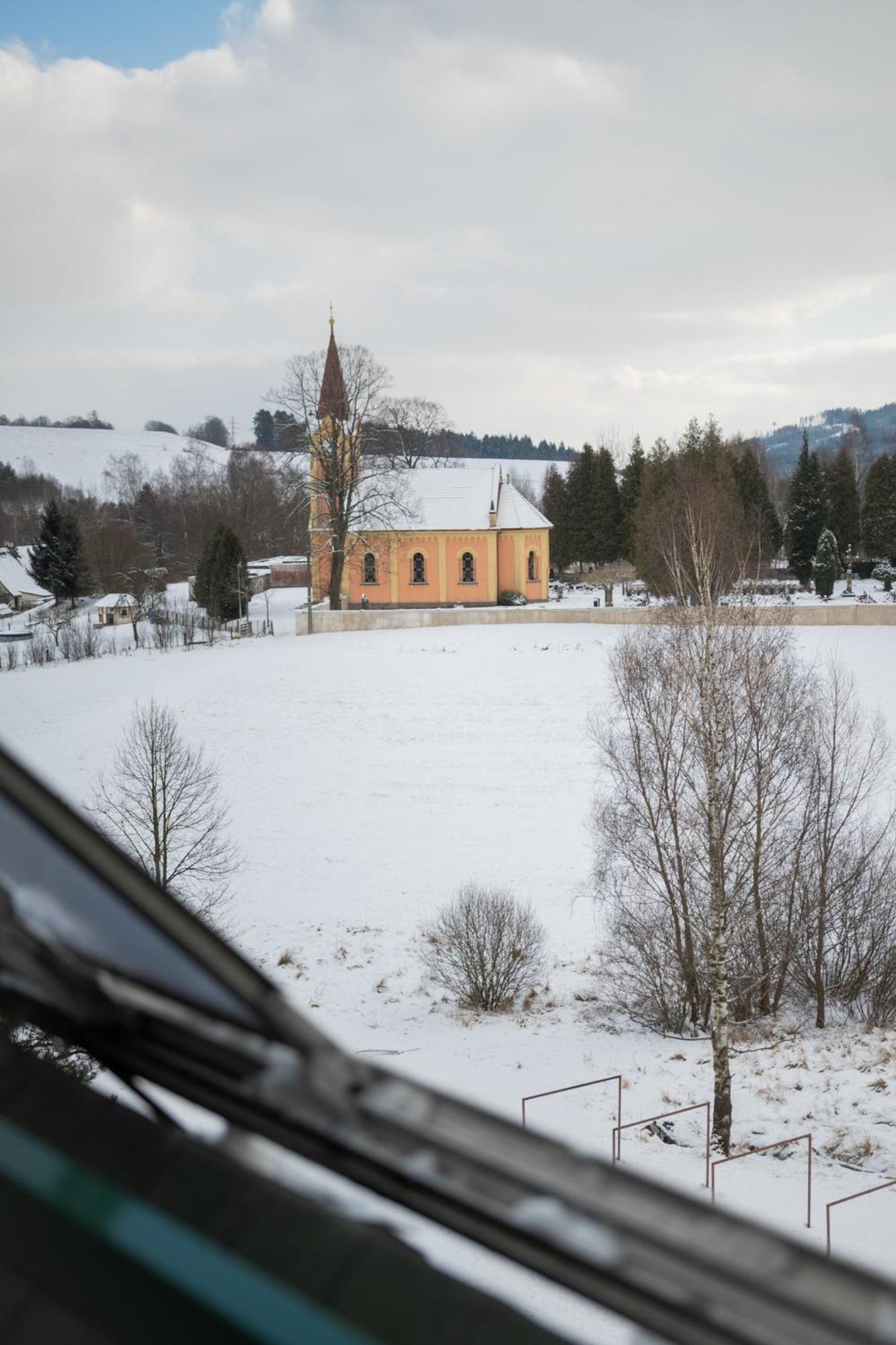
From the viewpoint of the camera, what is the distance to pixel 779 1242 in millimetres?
572

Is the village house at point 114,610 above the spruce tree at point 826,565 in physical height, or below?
below

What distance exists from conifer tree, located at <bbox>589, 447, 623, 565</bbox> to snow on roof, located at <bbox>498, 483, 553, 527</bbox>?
1094 cm

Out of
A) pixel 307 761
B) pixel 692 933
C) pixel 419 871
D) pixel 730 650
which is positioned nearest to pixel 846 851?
pixel 692 933

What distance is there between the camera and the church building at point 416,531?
47.3m

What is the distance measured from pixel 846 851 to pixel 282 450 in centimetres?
3778

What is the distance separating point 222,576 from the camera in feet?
152

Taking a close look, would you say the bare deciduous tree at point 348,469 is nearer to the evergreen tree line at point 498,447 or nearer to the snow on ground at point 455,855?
the snow on ground at point 455,855

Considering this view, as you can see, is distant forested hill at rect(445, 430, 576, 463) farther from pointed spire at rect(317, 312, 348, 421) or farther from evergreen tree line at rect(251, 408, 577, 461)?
pointed spire at rect(317, 312, 348, 421)

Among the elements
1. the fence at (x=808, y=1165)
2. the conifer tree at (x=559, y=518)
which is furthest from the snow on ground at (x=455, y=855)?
the conifer tree at (x=559, y=518)

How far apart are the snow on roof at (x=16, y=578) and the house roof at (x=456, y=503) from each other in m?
22.4

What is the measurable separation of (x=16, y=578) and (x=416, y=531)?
24256 mm

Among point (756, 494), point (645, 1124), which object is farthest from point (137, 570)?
point (645, 1124)

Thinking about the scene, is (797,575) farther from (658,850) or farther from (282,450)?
(658,850)

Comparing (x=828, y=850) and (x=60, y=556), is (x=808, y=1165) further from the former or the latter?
(x=60, y=556)
